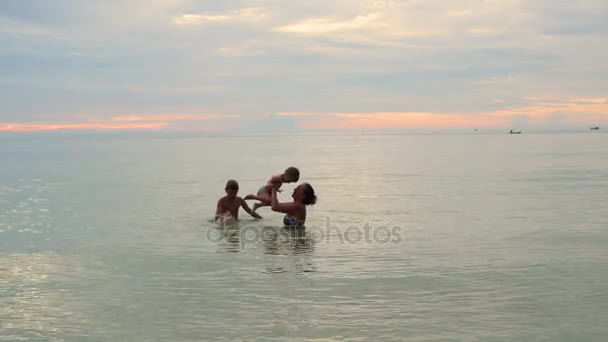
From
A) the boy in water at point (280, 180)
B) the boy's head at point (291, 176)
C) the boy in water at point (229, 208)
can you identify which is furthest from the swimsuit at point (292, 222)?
the boy's head at point (291, 176)

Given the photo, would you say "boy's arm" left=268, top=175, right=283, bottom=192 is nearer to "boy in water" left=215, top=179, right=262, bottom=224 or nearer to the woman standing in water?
the woman standing in water

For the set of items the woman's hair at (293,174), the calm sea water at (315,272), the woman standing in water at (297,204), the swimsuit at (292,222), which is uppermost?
the woman's hair at (293,174)

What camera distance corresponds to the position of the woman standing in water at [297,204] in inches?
604

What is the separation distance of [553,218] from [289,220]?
8869mm

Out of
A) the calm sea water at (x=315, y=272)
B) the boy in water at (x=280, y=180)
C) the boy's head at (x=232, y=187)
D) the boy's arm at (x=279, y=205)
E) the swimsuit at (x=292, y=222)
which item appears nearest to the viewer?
the calm sea water at (x=315, y=272)

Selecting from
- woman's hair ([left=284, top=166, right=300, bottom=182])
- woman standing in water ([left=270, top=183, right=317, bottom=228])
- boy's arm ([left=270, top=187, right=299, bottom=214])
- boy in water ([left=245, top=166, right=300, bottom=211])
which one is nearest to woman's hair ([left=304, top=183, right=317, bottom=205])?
woman standing in water ([left=270, top=183, right=317, bottom=228])

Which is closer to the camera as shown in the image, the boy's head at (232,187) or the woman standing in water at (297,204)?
the woman standing in water at (297,204)

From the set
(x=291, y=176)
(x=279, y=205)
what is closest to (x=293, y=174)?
(x=291, y=176)

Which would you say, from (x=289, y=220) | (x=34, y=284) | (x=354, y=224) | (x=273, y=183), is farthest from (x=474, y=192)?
(x=34, y=284)

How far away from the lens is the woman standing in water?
604 inches

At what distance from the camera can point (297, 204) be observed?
16.1m

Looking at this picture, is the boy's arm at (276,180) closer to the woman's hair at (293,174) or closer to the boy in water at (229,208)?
the woman's hair at (293,174)

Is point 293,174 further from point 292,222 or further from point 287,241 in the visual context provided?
point 292,222

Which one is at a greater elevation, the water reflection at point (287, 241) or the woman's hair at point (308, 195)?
the woman's hair at point (308, 195)
